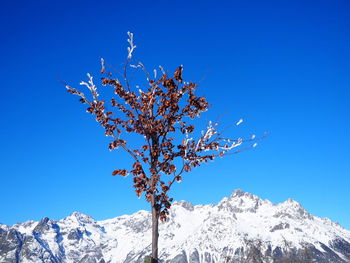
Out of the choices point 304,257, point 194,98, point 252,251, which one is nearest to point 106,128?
point 194,98

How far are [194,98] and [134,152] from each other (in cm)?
274

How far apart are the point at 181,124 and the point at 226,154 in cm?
188

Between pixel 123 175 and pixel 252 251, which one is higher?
pixel 252 251

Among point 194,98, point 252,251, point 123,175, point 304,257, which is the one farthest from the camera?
point 304,257

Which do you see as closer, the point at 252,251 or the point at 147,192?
the point at 147,192

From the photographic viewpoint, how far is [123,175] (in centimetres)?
1233

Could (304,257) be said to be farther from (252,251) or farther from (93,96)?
(93,96)

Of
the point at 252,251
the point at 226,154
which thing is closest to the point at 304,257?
the point at 252,251

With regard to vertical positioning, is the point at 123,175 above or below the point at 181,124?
below

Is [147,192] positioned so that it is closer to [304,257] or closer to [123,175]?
[123,175]

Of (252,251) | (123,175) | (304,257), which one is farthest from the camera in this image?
(304,257)

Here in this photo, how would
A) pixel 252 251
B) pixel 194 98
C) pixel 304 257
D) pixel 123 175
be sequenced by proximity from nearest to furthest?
1. pixel 123 175
2. pixel 194 98
3. pixel 252 251
4. pixel 304 257

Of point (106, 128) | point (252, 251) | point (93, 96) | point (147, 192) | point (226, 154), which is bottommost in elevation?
point (147, 192)

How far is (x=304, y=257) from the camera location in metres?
52.7
